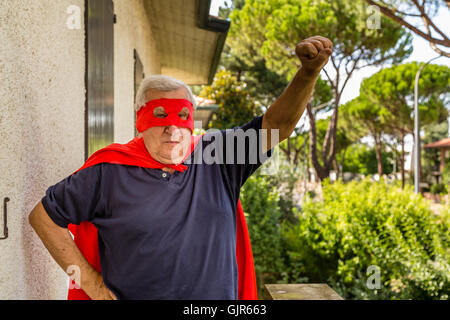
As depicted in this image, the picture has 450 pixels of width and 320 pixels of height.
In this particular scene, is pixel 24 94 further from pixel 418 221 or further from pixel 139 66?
pixel 418 221

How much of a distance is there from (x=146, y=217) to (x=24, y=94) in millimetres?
583

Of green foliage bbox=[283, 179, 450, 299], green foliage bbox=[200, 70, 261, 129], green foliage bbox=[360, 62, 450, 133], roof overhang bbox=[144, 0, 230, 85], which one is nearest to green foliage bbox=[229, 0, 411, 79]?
green foliage bbox=[200, 70, 261, 129]

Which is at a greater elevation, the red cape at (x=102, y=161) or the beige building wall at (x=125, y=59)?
the beige building wall at (x=125, y=59)

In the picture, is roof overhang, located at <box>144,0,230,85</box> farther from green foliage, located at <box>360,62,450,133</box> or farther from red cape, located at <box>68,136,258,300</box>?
green foliage, located at <box>360,62,450,133</box>

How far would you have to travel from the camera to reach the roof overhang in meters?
4.93

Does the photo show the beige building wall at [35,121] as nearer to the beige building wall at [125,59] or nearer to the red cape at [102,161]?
the red cape at [102,161]

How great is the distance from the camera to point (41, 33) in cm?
150

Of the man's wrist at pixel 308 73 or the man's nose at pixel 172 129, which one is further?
the man's nose at pixel 172 129

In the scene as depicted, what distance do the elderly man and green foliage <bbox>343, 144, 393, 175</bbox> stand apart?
170 ft

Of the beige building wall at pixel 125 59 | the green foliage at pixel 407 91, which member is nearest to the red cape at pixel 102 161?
the beige building wall at pixel 125 59

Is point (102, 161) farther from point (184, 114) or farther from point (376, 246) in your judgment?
point (376, 246)

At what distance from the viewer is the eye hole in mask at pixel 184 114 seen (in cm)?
151

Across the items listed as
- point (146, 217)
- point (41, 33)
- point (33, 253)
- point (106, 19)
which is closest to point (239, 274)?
point (146, 217)

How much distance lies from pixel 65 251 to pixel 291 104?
92 cm
